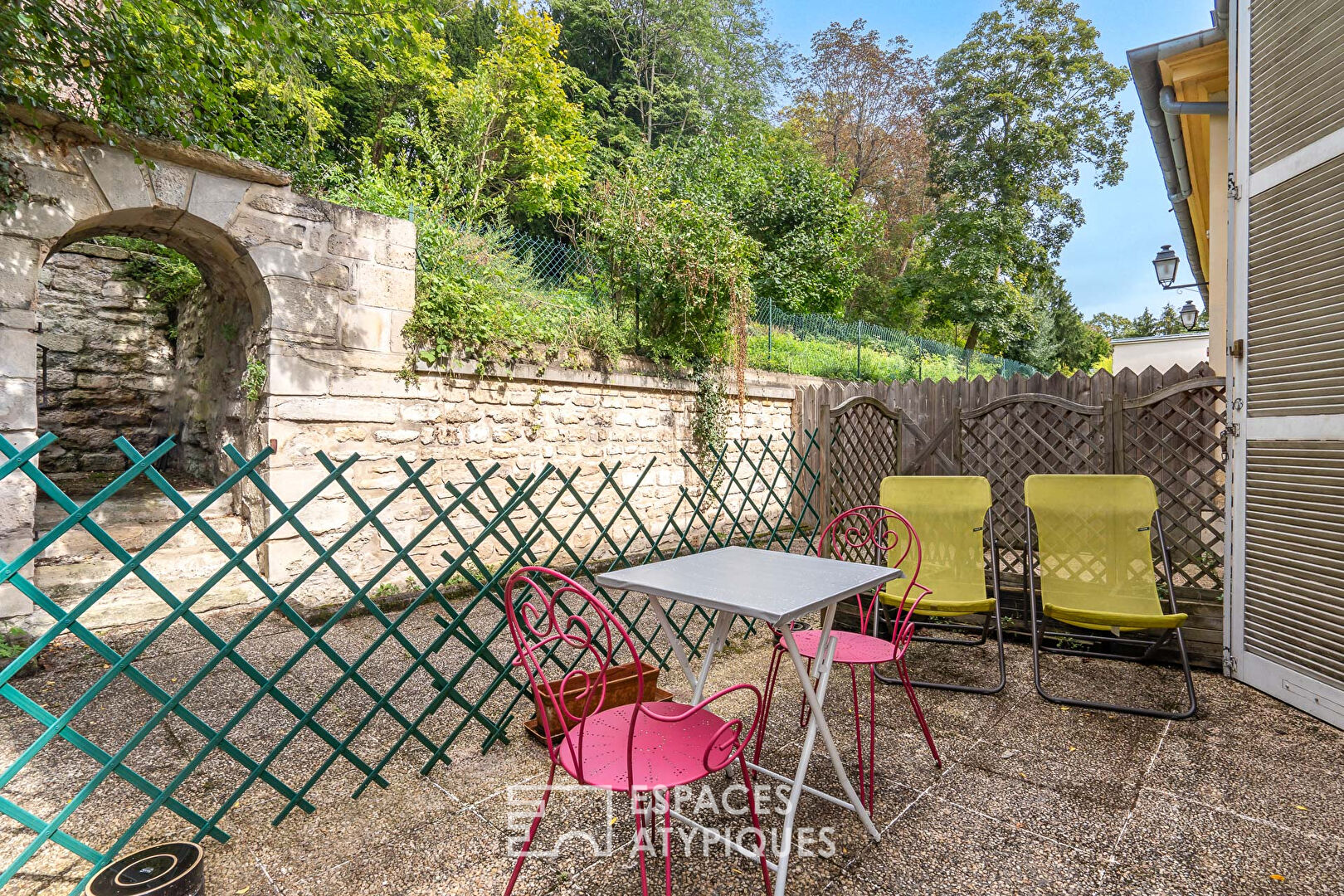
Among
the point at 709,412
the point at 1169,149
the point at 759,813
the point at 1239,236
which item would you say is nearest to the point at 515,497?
the point at 759,813

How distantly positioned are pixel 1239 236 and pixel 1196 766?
2.48 metres

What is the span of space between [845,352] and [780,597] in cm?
825

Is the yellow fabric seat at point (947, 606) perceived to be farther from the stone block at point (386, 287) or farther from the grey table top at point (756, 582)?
the stone block at point (386, 287)

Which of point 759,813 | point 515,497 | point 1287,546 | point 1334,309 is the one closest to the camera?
point 759,813

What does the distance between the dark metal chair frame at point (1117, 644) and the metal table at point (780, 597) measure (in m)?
1.41

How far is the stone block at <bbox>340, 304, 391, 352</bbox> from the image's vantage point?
4016 mm

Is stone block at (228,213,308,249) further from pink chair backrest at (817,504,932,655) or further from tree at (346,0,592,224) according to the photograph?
tree at (346,0,592,224)

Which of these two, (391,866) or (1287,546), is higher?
(1287,546)

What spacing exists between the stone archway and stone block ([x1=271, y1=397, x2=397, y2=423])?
1cm

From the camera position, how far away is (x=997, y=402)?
3.75 m

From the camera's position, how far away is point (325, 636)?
321 centimetres

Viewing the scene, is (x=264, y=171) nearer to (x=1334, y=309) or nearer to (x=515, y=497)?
(x=515, y=497)

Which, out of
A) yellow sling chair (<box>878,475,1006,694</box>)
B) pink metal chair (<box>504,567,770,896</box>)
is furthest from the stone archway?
yellow sling chair (<box>878,475,1006,694</box>)

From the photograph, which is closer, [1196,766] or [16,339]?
[1196,766]
